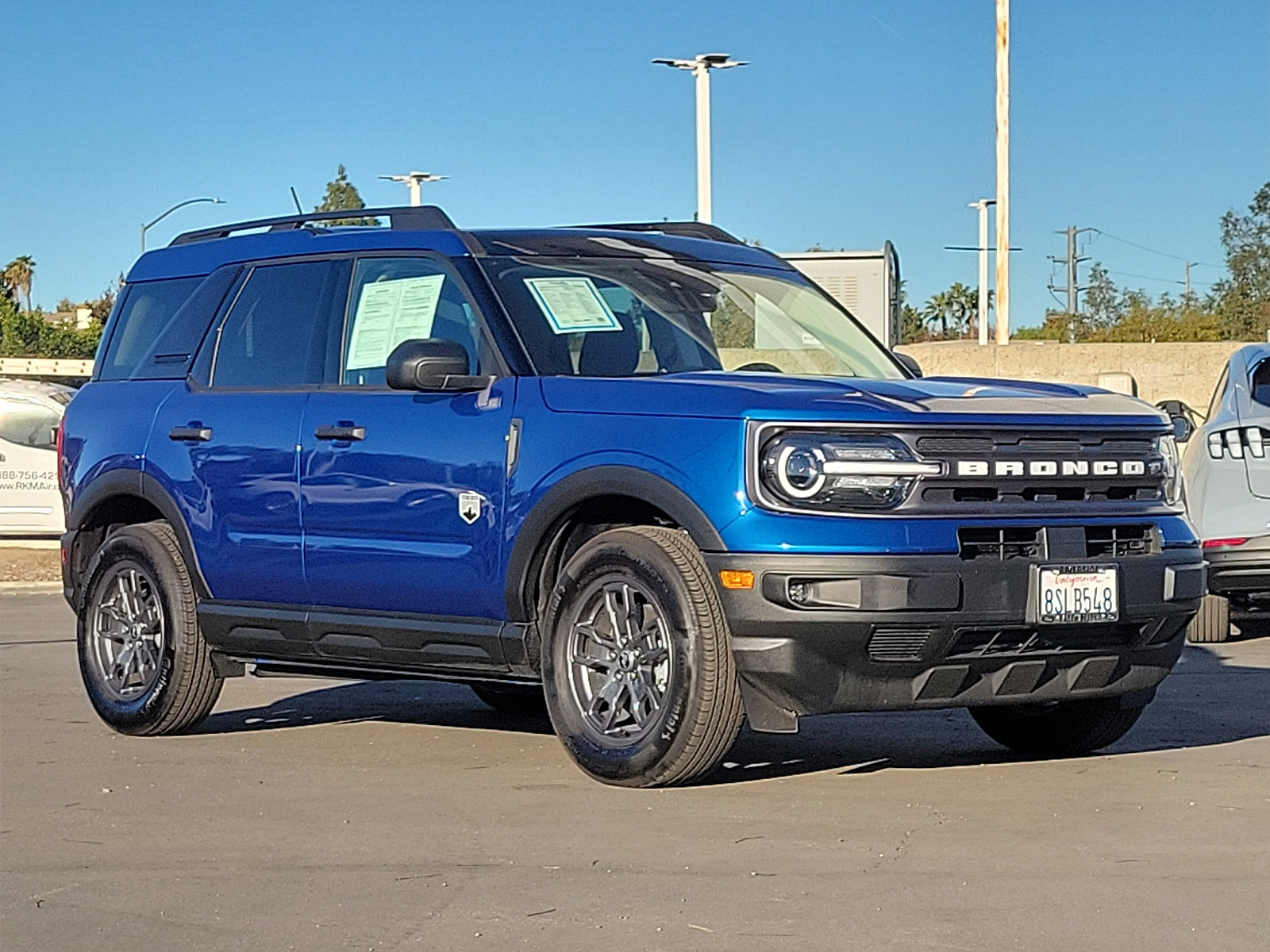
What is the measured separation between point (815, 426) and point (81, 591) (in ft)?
12.2

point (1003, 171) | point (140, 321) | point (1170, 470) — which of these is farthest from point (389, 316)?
point (1003, 171)

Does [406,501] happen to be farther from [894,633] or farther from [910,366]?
[910,366]

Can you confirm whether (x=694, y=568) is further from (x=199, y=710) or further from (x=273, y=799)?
(x=199, y=710)

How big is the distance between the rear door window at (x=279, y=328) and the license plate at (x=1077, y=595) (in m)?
2.81

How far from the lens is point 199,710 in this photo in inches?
329

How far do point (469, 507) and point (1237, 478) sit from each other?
5666 millimetres

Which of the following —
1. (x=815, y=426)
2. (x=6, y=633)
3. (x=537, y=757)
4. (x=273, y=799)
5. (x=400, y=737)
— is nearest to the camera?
(x=815, y=426)

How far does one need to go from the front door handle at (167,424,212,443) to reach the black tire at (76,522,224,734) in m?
0.43

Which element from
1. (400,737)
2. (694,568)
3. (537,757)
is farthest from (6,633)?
(694,568)

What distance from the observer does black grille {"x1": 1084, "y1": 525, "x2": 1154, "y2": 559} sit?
6762 millimetres

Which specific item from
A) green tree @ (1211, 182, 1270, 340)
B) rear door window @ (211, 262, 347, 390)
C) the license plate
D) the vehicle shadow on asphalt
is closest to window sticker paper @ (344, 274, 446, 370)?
rear door window @ (211, 262, 347, 390)

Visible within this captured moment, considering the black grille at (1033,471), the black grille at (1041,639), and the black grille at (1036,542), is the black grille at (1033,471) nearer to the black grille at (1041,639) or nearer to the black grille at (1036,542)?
the black grille at (1036,542)

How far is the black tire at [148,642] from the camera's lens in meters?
8.25

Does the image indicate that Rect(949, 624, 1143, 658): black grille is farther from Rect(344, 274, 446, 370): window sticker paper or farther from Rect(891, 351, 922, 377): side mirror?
Rect(344, 274, 446, 370): window sticker paper
